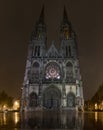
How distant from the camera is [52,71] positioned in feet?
303

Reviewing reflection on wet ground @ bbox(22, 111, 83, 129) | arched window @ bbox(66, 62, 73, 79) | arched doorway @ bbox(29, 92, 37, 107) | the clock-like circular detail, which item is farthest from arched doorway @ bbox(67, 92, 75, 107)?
reflection on wet ground @ bbox(22, 111, 83, 129)

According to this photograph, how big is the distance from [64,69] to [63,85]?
524 cm

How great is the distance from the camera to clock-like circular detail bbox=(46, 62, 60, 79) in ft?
303


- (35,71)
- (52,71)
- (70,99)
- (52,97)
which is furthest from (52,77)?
(70,99)

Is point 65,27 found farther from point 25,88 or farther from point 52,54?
point 25,88

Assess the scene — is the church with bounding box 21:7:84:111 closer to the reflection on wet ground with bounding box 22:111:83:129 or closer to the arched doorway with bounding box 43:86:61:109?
the arched doorway with bounding box 43:86:61:109

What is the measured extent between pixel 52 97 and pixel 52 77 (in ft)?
20.7

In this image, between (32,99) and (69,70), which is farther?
(69,70)

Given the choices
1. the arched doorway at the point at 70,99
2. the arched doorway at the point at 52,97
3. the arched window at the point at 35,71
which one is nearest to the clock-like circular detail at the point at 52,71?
the arched window at the point at 35,71

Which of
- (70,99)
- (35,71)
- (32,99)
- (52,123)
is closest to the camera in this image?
(52,123)

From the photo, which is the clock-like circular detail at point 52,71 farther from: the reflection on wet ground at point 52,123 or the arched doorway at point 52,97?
the reflection on wet ground at point 52,123

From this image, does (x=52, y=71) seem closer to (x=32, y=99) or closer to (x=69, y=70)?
(x=69, y=70)

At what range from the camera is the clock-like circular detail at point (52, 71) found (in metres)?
92.2

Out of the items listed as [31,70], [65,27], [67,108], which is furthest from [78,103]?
[65,27]
